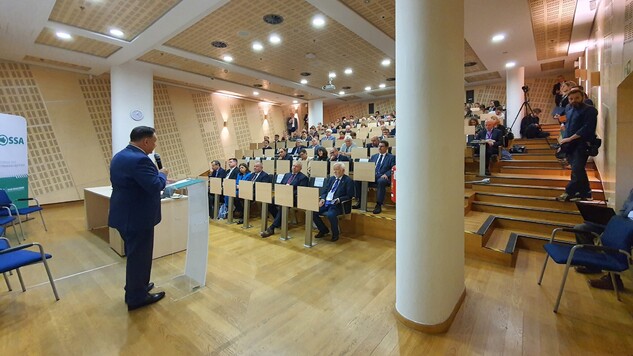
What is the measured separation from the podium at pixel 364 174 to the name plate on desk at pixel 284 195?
116 centimetres

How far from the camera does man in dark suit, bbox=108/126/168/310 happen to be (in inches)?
82.7

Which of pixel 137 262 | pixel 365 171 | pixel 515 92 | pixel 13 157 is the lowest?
pixel 137 262

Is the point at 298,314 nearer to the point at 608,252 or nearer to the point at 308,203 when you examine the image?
the point at 308,203

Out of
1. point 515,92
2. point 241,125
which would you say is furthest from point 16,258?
point 515,92

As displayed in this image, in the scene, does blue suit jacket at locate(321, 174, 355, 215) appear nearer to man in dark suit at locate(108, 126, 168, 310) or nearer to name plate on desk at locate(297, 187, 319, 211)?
name plate on desk at locate(297, 187, 319, 211)

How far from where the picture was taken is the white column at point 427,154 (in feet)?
6.10

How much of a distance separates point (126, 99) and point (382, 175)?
628 cm

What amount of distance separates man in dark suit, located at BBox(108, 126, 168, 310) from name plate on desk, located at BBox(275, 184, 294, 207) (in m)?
1.81

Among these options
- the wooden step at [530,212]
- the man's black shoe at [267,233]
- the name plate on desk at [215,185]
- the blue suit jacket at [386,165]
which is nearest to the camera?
the wooden step at [530,212]

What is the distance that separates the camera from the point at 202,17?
15.6 ft

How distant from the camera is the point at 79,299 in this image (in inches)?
98.0

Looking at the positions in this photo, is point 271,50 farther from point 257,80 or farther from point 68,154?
point 68,154

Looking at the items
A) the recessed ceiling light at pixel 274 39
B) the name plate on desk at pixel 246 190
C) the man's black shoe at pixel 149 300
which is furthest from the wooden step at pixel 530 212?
the recessed ceiling light at pixel 274 39

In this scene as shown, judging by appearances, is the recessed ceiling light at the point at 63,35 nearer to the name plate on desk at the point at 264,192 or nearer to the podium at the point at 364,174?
the name plate on desk at the point at 264,192
